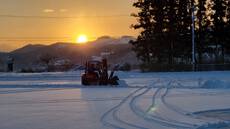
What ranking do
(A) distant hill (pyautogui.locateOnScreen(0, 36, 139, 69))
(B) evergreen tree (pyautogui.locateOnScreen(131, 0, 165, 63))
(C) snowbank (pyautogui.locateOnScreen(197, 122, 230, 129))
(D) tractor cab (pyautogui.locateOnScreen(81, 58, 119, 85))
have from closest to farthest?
(C) snowbank (pyautogui.locateOnScreen(197, 122, 230, 129))
(D) tractor cab (pyautogui.locateOnScreen(81, 58, 119, 85))
(B) evergreen tree (pyautogui.locateOnScreen(131, 0, 165, 63))
(A) distant hill (pyautogui.locateOnScreen(0, 36, 139, 69))

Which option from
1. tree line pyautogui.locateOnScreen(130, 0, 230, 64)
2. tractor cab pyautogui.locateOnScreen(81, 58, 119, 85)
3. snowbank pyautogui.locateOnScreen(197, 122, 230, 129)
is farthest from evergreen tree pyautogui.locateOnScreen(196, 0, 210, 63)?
snowbank pyautogui.locateOnScreen(197, 122, 230, 129)

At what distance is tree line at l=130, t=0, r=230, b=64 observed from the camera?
211 ft

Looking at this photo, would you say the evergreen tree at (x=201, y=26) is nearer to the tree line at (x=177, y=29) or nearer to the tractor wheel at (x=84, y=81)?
the tree line at (x=177, y=29)

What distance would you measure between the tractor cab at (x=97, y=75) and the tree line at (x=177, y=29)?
28.5 meters

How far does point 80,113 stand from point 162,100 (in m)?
5.79

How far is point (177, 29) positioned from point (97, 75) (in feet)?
101

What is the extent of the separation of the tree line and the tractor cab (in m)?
28.5

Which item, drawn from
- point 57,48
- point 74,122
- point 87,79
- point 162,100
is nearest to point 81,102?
point 162,100

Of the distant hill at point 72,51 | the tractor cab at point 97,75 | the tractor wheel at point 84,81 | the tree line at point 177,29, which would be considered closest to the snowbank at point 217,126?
the tractor cab at point 97,75

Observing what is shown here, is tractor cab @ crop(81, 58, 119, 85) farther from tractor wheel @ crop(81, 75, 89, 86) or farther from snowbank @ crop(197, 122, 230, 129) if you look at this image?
snowbank @ crop(197, 122, 230, 129)

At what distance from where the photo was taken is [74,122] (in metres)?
14.9

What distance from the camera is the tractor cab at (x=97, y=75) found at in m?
35.9

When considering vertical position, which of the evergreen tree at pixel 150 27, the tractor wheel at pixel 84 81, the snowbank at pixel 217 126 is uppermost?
the evergreen tree at pixel 150 27

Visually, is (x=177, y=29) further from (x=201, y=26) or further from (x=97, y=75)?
(x=97, y=75)
